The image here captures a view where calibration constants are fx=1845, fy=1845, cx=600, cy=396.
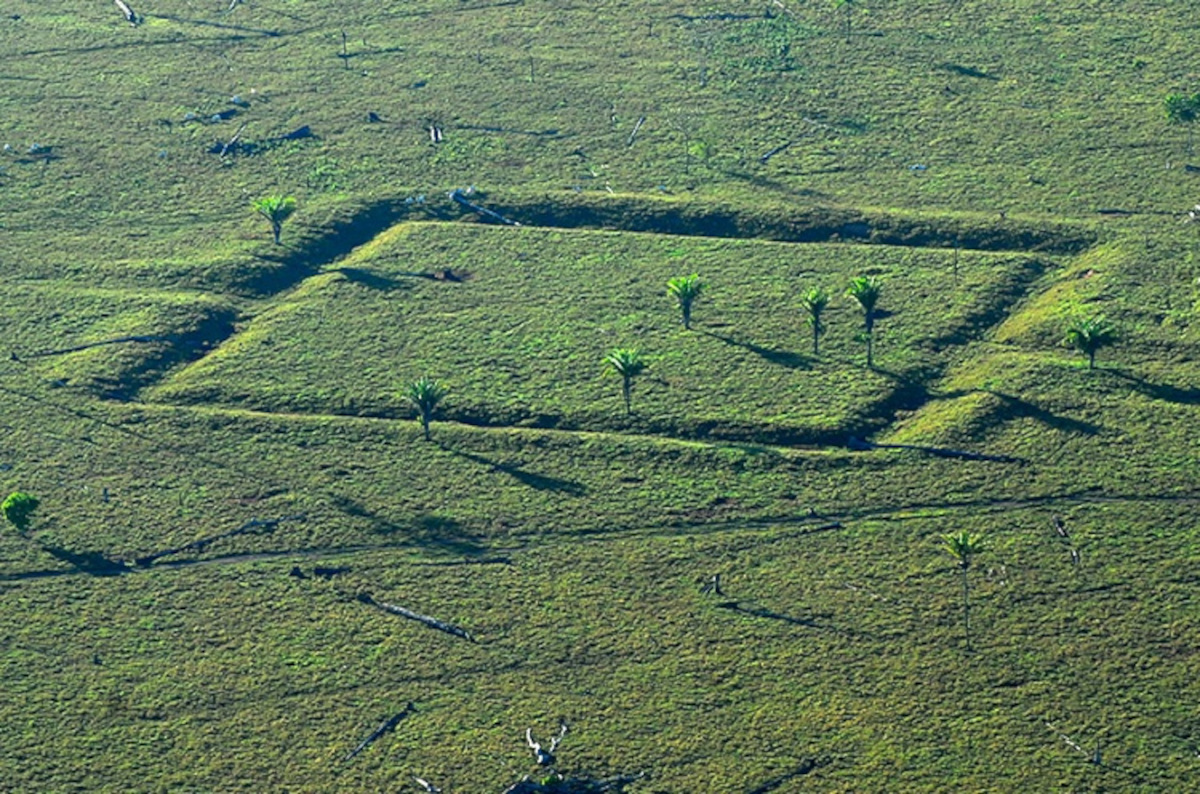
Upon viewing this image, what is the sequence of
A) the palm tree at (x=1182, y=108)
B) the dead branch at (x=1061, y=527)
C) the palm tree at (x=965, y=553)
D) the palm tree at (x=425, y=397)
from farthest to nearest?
the palm tree at (x=1182, y=108) → the palm tree at (x=425, y=397) → the dead branch at (x=1061, y=527) → the palm tree at (x=965, y=553)

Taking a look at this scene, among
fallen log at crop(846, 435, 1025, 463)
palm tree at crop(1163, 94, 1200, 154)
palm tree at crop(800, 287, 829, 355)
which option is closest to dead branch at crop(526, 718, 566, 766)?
fallen log at crop(846, 435, 1025, 463)

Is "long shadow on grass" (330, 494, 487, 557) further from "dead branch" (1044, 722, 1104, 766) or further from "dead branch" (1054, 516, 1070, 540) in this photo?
"dead branch" (1044, 722, 1104, 766)

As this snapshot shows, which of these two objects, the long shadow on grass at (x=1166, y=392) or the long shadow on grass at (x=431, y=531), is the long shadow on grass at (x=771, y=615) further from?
the long shadow on grass at (x=1166, y=392)

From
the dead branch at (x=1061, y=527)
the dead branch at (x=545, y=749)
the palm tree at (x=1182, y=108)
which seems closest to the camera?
the dead branch at (x=545, y=749)

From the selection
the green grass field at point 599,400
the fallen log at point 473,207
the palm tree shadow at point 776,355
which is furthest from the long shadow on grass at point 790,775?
the fallen log at point 473,207

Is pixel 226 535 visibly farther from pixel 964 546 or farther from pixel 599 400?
pixel 964 546

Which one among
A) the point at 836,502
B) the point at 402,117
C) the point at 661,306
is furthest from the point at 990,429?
the point at 402,117

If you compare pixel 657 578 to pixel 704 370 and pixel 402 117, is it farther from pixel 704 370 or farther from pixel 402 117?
pixel 402 117
